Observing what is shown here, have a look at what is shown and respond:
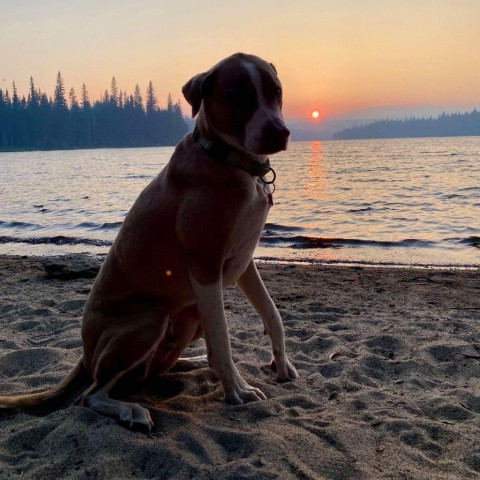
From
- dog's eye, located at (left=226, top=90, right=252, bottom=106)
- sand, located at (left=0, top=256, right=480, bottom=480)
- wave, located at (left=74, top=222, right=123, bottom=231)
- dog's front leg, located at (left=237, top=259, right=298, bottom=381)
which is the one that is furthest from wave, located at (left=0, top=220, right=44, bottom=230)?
dog's eye, located at (left=226, top=90, right=252, bottom=106)

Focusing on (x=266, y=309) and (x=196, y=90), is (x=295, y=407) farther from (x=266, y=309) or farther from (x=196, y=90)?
(x=196, y=90)

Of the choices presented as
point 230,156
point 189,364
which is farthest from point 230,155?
point 189,364

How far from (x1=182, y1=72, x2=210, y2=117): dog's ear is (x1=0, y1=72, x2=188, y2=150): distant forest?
129938mm

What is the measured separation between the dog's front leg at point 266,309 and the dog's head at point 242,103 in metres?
1.06

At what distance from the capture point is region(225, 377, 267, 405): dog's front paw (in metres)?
3.37

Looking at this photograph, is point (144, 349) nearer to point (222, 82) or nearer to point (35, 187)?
point (222, 82)

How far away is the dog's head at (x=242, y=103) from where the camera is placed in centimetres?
292

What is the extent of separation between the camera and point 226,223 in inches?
120

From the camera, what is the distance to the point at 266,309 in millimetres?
3836

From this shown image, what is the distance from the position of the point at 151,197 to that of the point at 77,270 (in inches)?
192

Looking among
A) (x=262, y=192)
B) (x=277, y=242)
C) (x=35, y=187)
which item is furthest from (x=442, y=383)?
(x=35, y=187)

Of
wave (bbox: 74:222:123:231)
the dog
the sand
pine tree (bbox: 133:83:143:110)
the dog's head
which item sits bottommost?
wave (bbox: 74:222:123:231)

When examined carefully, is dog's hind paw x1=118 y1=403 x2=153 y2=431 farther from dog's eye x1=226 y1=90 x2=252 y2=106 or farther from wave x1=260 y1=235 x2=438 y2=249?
wave x1=260 y1=235 x2=438 y2=249

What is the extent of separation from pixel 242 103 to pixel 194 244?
0.83 meters
